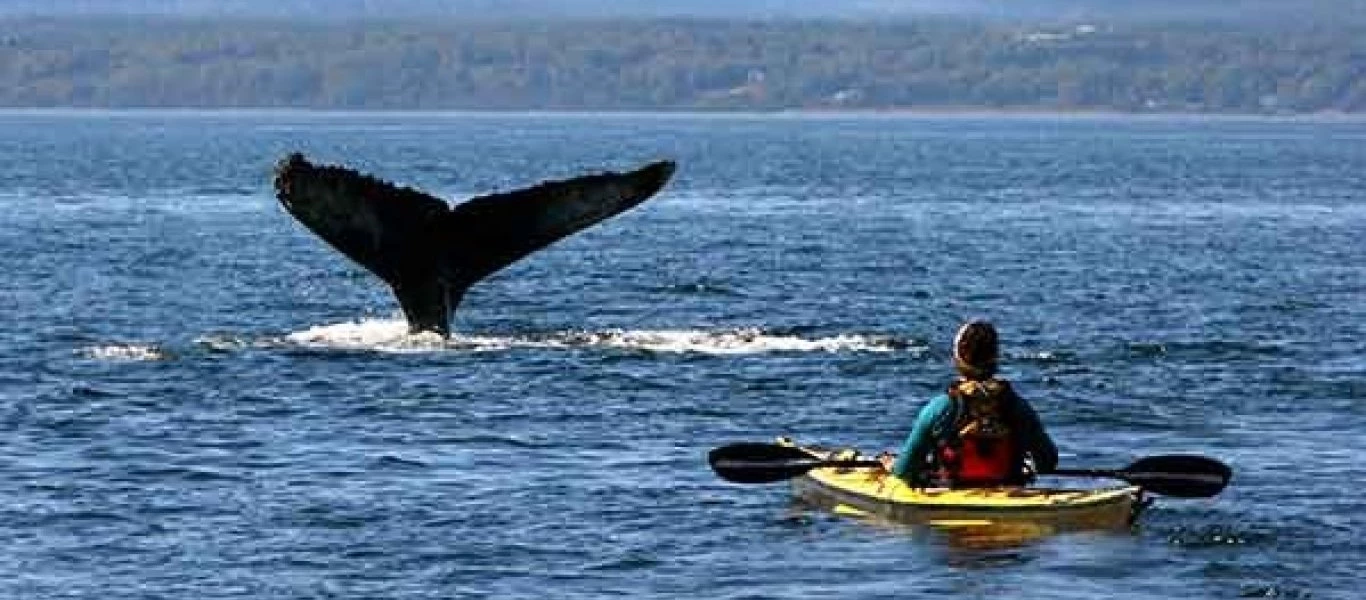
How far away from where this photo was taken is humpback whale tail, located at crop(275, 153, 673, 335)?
2856 cm

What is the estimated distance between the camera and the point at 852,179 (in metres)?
104

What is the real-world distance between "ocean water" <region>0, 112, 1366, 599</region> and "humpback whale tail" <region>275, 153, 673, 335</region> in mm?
1015

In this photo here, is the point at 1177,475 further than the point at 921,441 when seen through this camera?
Yes

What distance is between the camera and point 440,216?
29.5 m

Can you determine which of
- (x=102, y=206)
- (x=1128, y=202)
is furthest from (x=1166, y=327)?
(x=1128, y=202)

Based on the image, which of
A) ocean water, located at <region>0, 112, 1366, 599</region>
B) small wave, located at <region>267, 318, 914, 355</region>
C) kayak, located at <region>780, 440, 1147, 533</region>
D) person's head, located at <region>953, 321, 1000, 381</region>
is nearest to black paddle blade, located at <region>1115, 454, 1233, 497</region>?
kayak, located at <region>780, 440, 1147, 533</region>

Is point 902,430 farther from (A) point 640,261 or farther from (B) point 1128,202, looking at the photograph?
(B) point 1128,202

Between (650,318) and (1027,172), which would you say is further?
(1027,172)

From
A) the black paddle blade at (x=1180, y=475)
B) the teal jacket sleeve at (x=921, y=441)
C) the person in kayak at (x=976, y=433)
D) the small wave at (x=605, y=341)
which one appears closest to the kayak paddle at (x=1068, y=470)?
the black paddle blade at (x=1180, y=475)

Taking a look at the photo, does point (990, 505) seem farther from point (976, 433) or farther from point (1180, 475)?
point (1180, 475)

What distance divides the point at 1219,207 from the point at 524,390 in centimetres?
5218

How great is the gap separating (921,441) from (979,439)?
1.18 feet

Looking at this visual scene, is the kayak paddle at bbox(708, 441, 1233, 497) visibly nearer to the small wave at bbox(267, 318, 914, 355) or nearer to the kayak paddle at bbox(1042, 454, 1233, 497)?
the kayak paddle at bbox(1042, 454, 1233, 497)

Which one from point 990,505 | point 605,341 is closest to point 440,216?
point 605,341
